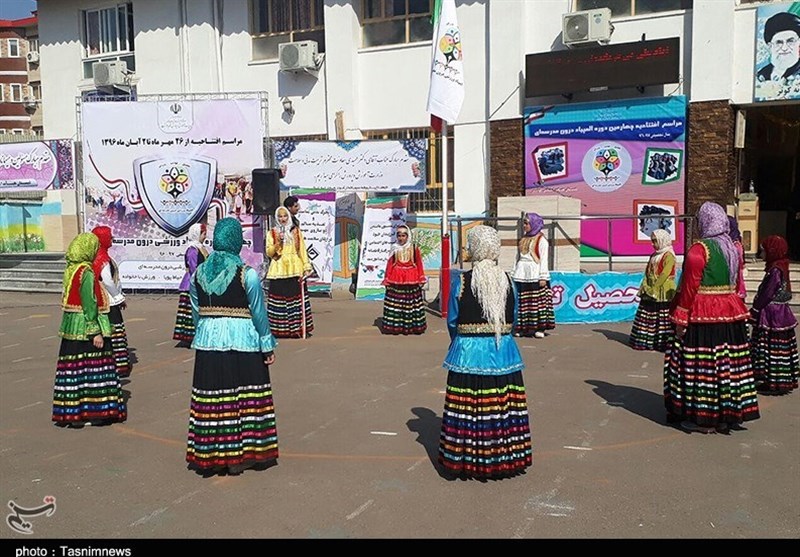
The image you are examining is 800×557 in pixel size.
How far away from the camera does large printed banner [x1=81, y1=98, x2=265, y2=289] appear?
15.9 metres

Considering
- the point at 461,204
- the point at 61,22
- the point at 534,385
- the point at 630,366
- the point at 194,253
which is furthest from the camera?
the point at 61,22

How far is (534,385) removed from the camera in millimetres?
8281

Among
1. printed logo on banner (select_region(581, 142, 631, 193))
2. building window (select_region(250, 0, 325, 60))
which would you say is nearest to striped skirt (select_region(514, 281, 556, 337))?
printed logo on banner (select_region(581, 142, 631, 193))

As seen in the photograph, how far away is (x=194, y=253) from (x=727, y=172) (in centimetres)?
1030

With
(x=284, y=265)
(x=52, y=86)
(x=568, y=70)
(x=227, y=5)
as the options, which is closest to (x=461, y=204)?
(x=568, y=70)

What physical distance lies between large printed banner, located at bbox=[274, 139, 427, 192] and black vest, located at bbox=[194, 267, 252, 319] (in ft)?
33.8

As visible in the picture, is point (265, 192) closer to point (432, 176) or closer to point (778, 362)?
point (432, 176)

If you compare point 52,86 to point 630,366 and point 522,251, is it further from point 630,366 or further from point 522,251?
point 630,366

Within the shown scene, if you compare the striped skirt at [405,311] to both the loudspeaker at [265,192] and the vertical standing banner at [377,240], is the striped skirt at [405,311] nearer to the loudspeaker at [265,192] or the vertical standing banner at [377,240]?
the loudspeaker at [265,192]

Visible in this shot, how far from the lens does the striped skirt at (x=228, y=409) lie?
534 centimetres

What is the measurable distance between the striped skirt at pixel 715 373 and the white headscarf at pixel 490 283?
2.08 metres

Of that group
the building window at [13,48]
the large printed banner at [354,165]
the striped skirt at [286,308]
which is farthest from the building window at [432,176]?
the building window at [13,48]

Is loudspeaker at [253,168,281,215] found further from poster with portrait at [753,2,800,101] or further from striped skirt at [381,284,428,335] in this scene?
poster with portrait at [753,2,800,101]

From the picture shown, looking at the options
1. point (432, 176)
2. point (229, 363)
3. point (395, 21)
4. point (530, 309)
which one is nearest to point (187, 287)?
point (530, 309)
